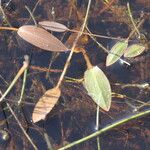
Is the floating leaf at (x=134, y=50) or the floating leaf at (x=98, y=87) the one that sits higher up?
the floating leaf at (x=134, y=50)

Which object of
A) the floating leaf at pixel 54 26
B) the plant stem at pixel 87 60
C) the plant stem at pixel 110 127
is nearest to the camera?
the plant stem at pixel 110 127

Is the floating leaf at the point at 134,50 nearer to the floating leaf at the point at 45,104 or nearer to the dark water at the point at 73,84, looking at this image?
the dark water at the point at 73,84

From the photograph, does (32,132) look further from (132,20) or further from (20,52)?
(132,20)

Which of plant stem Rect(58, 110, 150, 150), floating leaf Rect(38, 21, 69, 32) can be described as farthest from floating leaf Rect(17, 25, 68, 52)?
plant stem Rect(58, 110, 150, 150)

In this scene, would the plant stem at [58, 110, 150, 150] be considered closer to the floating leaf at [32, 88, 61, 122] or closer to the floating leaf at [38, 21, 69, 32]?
the floating leaf at [32, 88, 61, 122]

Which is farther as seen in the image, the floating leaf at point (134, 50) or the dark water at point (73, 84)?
the floating leaf at point (134, 50)

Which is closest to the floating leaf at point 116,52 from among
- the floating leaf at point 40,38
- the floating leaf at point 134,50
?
the floating leaf at point 134,50

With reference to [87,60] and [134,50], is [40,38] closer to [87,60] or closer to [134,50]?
[87,60]
